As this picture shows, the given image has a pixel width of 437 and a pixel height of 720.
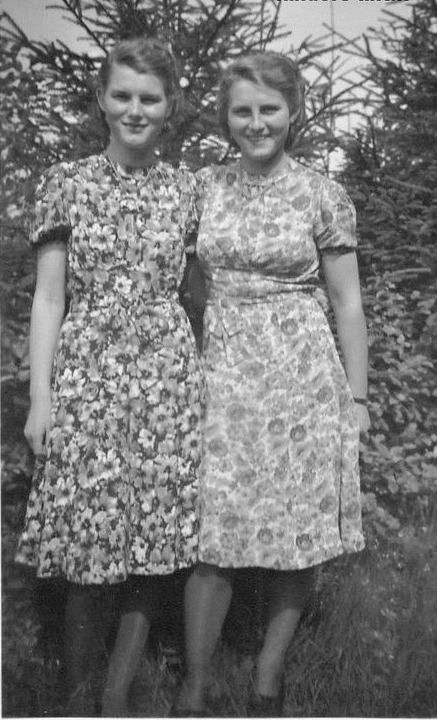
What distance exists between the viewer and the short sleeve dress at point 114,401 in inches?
87.7

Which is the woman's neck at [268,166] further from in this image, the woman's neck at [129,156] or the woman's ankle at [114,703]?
the woman's ankle at [114,703]

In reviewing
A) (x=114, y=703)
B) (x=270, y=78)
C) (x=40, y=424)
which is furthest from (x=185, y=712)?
(x=270, y=78)

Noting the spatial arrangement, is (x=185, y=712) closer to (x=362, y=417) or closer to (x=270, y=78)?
(x=362, y=417)

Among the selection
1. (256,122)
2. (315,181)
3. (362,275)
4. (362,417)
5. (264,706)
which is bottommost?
(264,706)

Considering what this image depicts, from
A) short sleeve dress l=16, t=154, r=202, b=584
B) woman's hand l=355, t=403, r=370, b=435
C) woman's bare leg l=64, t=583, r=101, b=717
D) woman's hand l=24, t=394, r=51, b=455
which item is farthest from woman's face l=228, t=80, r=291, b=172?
woman's bare leg l=64, t=583, r=101, b=717

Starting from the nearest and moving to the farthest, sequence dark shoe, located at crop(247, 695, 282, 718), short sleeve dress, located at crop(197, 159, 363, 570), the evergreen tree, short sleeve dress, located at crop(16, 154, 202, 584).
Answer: short sleeve dress, located at crop(16, 154, 202, 584) < short sleeve dress, located at crop(197, 159, 363, 570) < dark shoe, located at crop(247, 695, 282, 718) < the evergreen tree

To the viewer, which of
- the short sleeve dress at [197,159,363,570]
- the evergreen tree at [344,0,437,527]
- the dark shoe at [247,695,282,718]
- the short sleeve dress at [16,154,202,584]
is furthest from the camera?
the evergreen tree at [344,0,437,527]

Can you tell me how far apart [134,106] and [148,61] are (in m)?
0.13

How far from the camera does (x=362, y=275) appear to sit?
3.03 meters

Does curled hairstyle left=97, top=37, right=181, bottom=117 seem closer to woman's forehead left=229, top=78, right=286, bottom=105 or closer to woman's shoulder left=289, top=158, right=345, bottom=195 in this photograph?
woman's forehead left=229, top=78, right=286, bottom=105

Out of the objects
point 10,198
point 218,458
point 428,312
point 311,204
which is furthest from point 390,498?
point 10,198

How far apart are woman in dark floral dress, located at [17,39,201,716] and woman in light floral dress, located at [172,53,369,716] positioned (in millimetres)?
99

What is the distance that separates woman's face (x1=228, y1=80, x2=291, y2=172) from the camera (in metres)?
2.36

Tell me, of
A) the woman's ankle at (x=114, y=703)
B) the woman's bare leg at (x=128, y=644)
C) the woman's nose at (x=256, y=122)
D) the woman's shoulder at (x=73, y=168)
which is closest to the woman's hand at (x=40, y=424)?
the woman's bare leg at (x=128, y=644)
